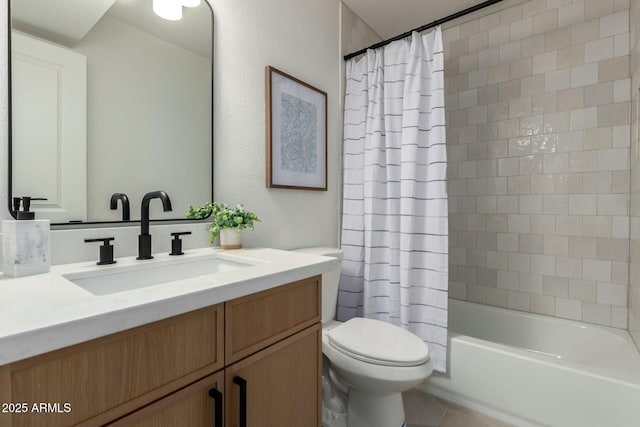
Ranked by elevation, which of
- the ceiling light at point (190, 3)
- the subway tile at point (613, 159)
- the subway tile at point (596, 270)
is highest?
the ceiling light at point (190, 3)

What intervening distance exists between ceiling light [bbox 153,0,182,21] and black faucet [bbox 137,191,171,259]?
759mm

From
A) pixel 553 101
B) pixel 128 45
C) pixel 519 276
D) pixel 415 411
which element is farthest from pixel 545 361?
pixel 128 45

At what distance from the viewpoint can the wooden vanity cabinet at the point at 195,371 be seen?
0.52m

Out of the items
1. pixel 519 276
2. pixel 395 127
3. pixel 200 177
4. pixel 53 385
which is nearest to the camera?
pixel 53 385

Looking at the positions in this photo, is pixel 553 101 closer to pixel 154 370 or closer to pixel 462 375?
pixel 462 375

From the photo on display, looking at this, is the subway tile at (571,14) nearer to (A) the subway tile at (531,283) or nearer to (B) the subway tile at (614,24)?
(B) the subway tile at (614,24)

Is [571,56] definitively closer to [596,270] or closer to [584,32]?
[584,32]

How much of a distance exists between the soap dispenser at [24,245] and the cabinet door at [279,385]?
1.92 feet

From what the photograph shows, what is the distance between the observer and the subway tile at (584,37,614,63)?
1951mm

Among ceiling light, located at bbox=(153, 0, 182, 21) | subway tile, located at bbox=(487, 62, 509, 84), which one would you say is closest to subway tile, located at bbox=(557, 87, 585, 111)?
subway tile, located at bbox=(487, 62, 509, 84)

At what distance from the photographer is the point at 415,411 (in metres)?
1.71

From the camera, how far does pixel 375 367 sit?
1303 millimetres

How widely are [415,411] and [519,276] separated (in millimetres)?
1237

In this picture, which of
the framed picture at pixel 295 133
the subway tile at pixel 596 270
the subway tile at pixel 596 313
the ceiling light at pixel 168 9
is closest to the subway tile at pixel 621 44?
the subway tile at pixel 596 270
